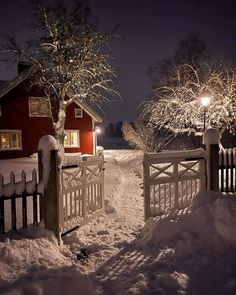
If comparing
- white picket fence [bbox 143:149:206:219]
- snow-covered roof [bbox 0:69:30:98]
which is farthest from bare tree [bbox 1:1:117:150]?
white picket fence [bbox 143:149:206:219]

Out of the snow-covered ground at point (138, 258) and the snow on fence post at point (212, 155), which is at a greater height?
the snow on fence post at point (212, 155)

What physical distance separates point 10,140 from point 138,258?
20568mm

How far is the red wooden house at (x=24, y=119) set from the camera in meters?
22.8

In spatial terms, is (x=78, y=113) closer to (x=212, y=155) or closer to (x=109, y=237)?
(x=212, y=155)

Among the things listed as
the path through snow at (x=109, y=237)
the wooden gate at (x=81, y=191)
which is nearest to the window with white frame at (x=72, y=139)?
the path through snow at (x=109, y=237)

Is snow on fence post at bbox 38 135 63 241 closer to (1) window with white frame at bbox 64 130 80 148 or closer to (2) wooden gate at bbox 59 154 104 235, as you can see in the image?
(2) wooden gate at bbox 59 154 104 235

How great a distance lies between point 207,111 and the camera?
60.2 ft

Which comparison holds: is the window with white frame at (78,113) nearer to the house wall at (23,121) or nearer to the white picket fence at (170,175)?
the house wall at (23,121)

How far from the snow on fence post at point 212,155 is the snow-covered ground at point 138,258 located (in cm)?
144

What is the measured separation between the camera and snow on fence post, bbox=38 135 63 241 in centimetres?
579

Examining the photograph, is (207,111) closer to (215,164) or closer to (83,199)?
(215,164)

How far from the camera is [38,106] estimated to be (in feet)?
80.3

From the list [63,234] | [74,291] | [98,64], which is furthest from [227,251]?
[98,64]

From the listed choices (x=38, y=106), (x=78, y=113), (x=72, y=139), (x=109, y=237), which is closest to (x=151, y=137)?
(x=78, y=113)
